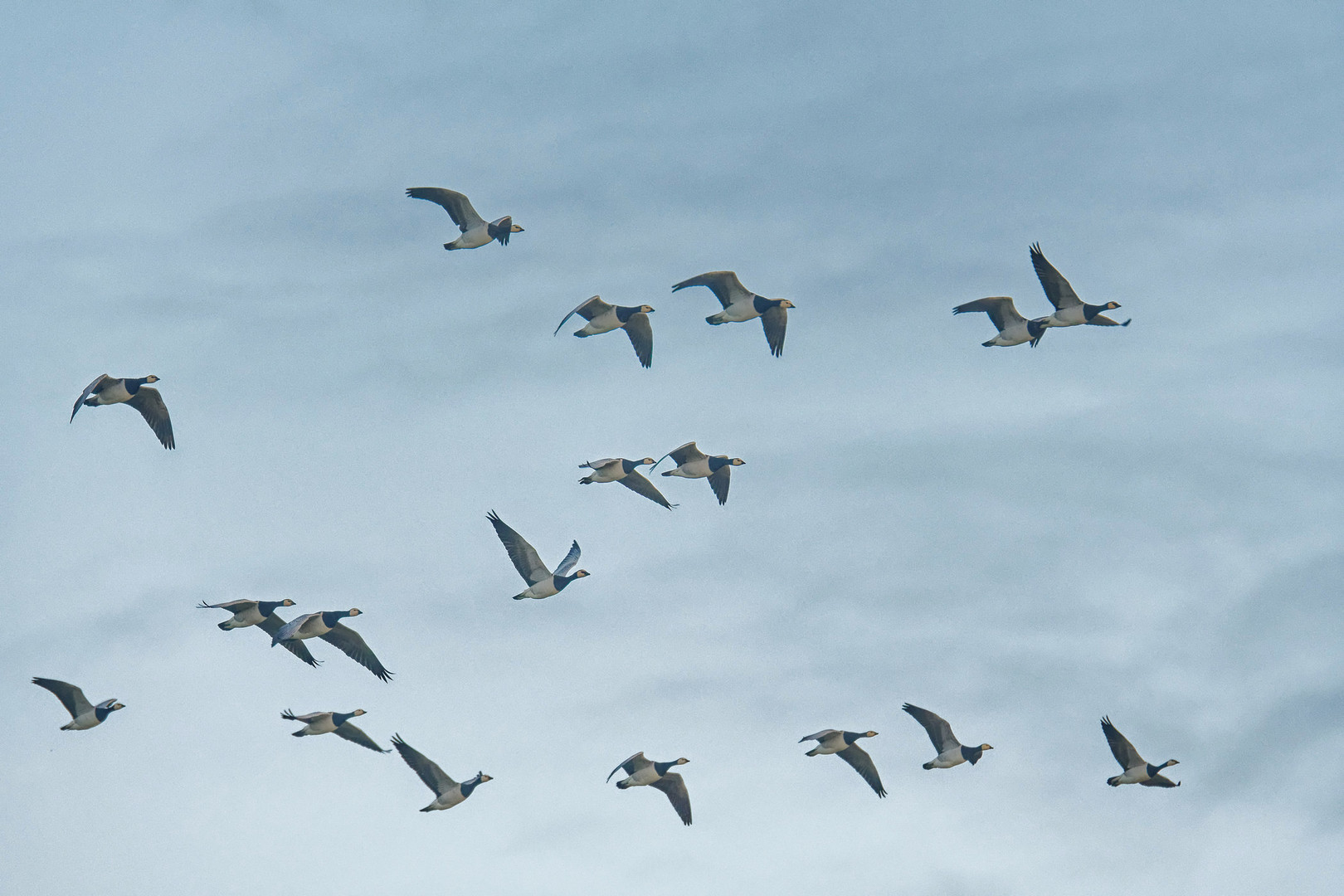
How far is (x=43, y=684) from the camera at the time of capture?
40.4m

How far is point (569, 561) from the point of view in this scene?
46.3 metres

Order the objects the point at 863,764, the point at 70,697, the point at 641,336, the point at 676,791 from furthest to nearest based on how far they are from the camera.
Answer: the point at 641,336 → the point at 863,764 → the point at 676,791 → the point at 70,697

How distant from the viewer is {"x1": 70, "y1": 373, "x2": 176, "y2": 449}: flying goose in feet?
139

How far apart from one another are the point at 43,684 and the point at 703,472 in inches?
837

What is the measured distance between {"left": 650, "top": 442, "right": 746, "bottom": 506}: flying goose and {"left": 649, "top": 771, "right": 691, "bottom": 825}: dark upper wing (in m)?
9.94

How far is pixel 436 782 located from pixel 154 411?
1431 centimetres

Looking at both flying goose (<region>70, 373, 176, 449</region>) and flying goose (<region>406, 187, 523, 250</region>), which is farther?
flying goose (<region>406, 187, 523, 250</region>)

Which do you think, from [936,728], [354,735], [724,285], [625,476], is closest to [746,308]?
[724,285]

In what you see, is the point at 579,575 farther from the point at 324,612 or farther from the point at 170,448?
the point at 170,448

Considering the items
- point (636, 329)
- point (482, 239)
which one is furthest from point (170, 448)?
point (636, 329)

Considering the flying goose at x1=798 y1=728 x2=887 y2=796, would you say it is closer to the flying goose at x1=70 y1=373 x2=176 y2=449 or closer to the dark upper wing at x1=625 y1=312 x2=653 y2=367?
the dark upper wing at x1=625 y1=312 x2=653 y2=367

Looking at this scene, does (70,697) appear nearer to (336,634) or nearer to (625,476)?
(336,634)

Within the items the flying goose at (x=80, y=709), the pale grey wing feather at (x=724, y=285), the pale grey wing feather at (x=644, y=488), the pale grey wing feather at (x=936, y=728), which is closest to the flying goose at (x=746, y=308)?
the pale grey wing feather at (x=724, y=285)

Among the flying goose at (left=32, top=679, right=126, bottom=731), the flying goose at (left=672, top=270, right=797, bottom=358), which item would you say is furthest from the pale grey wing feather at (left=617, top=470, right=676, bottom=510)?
the flying goose at (left=32, top=679, right=126, bottom=731)
